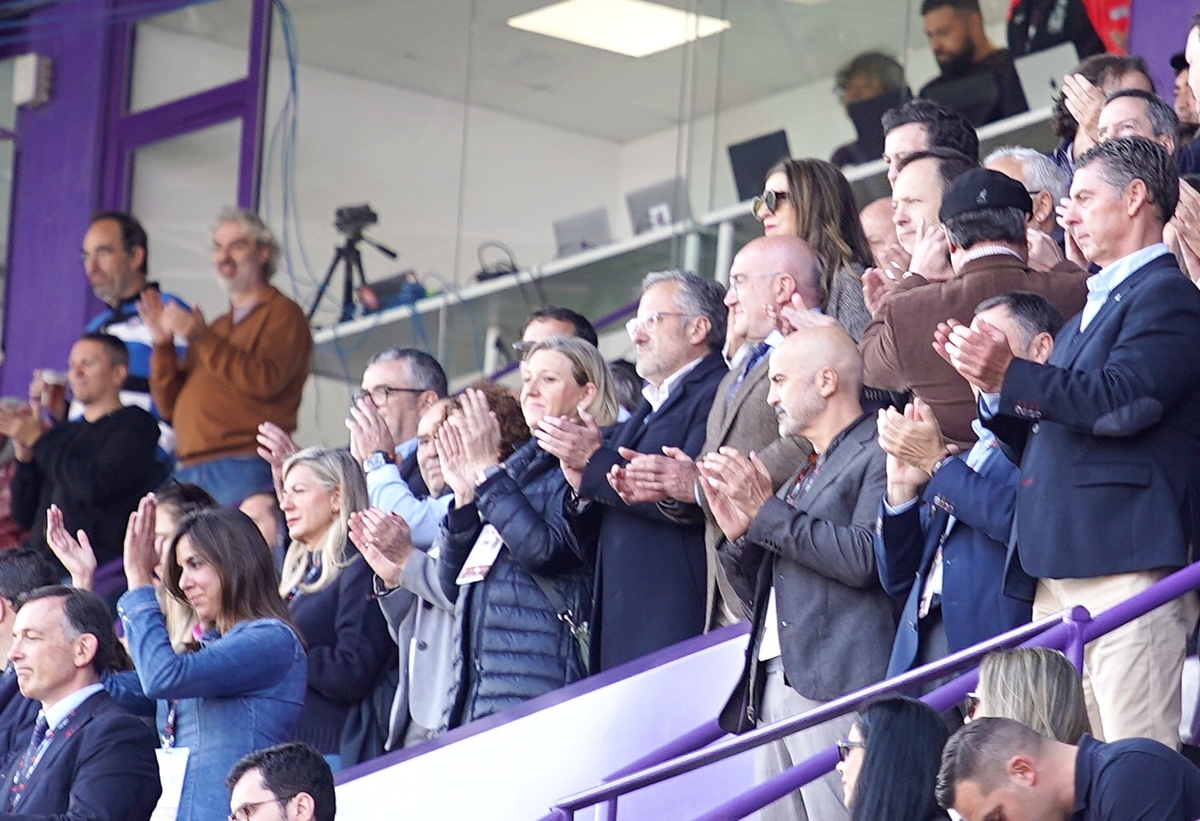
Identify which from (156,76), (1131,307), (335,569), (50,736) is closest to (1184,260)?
(1131,307)

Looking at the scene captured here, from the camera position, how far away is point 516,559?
547cm

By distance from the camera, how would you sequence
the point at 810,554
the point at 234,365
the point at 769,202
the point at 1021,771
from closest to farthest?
1. the point at 1021,771
2. the point at 810,554
3. the point at 769,202
4. the point at 234,365

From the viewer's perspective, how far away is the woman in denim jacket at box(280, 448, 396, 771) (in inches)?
233

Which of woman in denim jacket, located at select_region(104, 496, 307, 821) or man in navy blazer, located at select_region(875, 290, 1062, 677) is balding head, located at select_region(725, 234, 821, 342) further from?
woman in denim jacket, located at select_region(104, 496, 307, 821)

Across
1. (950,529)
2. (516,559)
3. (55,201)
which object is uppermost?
(55,201)

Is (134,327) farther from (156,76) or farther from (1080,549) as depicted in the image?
(1080,549)

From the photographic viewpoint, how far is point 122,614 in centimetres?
500

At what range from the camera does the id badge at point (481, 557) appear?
5531mm

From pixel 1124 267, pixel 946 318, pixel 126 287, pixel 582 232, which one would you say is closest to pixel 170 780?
pixel 946 318

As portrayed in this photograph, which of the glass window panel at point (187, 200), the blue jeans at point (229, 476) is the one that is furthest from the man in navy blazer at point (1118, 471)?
the glass window panel at point (187, 200)

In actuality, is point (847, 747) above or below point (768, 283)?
below

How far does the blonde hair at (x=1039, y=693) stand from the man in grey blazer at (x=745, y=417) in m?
1.27

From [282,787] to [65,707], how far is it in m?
0.92

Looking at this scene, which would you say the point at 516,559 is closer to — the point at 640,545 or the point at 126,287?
the point at 640,545
